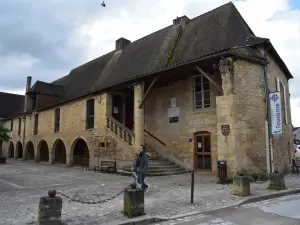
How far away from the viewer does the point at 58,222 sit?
15.4 ft

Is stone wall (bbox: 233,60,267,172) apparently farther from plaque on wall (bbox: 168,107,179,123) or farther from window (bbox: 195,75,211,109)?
plaque on wall (bbox: 168,107,179,123)

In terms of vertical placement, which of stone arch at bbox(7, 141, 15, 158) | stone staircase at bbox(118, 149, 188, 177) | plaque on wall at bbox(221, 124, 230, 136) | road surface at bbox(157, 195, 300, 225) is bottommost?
road surface at bbox(157, 195, 300, 225)

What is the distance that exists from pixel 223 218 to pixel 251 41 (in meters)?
8.65

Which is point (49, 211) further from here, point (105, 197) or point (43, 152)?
point (43, 152)

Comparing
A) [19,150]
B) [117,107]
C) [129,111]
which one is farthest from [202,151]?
[19,150]

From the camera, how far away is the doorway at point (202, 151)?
12719mm

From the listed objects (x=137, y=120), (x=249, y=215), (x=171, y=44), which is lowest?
(x=249, y=215)

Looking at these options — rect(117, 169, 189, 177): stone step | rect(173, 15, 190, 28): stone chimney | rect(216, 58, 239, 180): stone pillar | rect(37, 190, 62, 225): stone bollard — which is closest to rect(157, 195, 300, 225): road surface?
rect(37, 190, 62, 225): stone bollard

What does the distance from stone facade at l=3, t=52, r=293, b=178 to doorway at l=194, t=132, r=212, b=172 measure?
0.44 ft

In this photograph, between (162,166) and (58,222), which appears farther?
(162,166)

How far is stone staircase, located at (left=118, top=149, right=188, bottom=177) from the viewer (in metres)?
12.2

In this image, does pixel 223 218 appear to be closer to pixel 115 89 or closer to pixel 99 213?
pixel 99 213

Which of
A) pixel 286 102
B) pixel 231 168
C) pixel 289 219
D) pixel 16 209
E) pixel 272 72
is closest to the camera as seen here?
pixel 289 219

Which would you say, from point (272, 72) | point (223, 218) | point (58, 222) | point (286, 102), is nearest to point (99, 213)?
point (58, 222)
